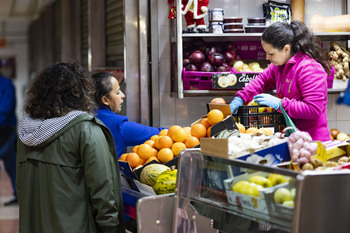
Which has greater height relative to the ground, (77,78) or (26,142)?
(77,78)

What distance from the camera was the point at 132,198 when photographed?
2.85 meters

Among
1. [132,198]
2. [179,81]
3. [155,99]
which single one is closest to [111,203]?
[132,198]

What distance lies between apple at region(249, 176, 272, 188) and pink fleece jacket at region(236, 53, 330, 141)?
4.29ft

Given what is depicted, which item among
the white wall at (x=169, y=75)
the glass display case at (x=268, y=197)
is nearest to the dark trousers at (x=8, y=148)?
the white wall at (x=169, y=75)

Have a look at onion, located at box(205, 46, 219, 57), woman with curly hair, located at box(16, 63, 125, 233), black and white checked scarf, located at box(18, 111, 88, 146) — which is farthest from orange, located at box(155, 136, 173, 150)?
onion, located at box(205, 46, 219, 57)

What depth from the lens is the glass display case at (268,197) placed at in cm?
185

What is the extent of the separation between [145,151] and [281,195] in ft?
4.55

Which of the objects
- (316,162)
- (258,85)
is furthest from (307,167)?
(258,85)

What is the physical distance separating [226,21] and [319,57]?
119 cm

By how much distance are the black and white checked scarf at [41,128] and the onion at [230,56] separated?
2.06m

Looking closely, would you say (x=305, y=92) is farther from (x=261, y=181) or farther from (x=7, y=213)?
(x=7, y=213)

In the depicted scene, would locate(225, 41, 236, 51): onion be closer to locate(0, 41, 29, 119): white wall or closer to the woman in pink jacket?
the woman in pink jacket

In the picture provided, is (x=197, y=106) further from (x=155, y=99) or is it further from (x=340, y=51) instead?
(x=340, y=51)

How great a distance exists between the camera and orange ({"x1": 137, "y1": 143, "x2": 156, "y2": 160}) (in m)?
3.14
